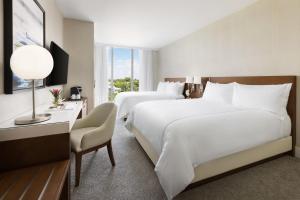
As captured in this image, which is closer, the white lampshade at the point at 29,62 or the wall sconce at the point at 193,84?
the white lampshade at the point at 29,62

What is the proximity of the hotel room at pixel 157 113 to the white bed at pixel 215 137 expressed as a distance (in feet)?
0.04

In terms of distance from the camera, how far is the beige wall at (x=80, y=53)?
11.7 ft

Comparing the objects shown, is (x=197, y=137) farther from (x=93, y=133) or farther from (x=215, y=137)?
(x=93, y=133)

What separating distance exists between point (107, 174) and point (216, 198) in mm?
1230

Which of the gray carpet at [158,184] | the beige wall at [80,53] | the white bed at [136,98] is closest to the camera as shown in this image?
the gray carpet at [158,184]

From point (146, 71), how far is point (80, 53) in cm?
343

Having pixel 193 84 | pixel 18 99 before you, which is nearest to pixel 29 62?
pixel 18 99

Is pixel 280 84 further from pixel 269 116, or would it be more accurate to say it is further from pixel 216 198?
pixel 216 198

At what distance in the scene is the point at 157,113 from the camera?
2.04 m

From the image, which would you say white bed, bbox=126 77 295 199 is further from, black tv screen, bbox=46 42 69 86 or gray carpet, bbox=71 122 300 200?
black tv screen, bbox=46 42 69 86

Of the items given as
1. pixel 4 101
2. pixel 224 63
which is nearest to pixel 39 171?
pixel 4 101

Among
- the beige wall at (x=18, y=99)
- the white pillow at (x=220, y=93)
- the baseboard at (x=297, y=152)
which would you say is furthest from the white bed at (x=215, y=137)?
Answer: the beige wall at (x=18, y=99)

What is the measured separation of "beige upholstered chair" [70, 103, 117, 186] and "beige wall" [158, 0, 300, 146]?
260 cm

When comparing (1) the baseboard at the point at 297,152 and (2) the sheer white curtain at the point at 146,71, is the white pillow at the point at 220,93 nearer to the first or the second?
(1) the baseboard at the point at 297,152
